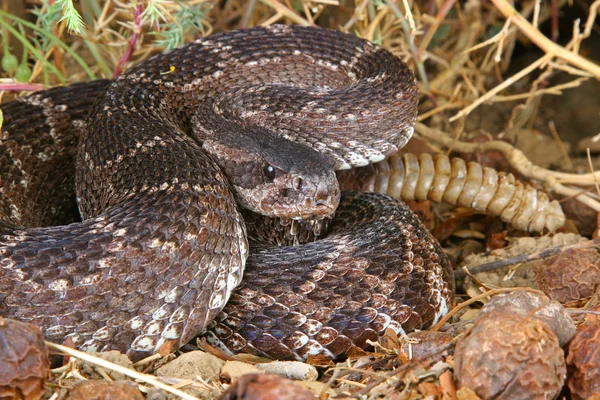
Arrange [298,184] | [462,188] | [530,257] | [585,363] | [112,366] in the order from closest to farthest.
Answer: [585,363], [112,366], [298,184], [530,257], [462,188]

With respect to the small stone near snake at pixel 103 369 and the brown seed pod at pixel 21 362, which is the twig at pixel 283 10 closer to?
the small stone near snake at pixel 103 369

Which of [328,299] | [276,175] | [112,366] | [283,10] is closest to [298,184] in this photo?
[276,175]

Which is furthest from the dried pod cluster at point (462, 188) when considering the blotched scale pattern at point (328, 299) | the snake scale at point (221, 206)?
the blotched scale pattern at point (328, 299)

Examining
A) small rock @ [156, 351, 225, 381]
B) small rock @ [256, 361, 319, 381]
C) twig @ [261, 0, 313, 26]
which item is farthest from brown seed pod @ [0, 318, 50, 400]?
twig @ [261, 0, 313, 26]

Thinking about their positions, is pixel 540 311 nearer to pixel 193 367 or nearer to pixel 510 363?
pixel 510 363

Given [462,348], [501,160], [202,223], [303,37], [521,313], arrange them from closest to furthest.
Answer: [462,348] → [521,313] → [202,223] → [303,37] → [501,160]

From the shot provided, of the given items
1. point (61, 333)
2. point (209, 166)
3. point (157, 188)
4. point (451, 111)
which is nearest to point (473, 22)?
point (451, 111)

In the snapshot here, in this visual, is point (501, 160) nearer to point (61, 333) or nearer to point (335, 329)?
point (335, 329)
